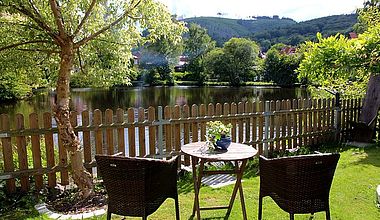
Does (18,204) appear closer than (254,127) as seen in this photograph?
Yes

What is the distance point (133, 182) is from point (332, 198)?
2896 millimetres

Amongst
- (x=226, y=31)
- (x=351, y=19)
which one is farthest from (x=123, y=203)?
(x=226, y=31)

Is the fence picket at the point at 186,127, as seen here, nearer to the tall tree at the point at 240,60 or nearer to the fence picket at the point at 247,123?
the fence picket at the point at 247,123

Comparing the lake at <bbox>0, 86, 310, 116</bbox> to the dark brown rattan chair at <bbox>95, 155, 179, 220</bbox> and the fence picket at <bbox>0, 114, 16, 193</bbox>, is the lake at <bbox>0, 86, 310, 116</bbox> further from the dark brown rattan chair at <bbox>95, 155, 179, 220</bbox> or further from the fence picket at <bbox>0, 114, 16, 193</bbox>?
the dark brown rattan chair at <bbox>95, 155, 179, 220</bbox>

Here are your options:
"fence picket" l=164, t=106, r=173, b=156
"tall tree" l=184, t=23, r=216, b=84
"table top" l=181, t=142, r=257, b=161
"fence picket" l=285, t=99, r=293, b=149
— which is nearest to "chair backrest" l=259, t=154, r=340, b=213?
"table top" l=181, t=142, r=257, b=161

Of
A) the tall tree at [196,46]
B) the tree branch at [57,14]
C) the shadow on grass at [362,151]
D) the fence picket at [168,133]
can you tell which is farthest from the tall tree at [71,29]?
the tall tree at [196,46]

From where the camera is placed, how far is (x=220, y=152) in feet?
11.7

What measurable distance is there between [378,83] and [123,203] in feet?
24.2

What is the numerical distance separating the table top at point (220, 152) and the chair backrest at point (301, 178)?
42 cm

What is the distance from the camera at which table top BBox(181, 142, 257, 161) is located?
332 centimetres

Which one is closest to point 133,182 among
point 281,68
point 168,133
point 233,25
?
point 168,133

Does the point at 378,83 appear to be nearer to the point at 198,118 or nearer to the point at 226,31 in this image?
the point at 198,118

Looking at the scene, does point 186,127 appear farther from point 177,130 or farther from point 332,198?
point 332,198

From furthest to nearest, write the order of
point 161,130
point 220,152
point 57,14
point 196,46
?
point 196,46
point 161,130
point 57,14
point 220,152
